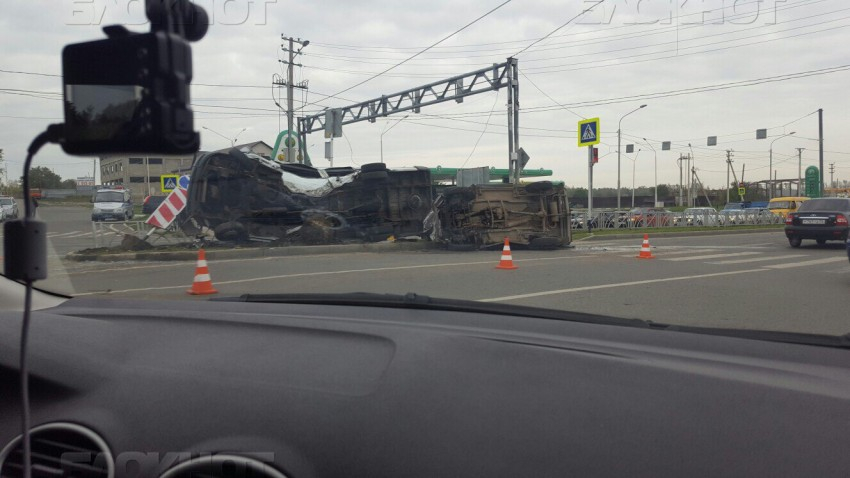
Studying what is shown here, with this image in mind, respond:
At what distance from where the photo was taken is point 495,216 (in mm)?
16531

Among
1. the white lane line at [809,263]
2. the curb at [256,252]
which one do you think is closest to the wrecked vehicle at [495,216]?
the curb at [256,252]

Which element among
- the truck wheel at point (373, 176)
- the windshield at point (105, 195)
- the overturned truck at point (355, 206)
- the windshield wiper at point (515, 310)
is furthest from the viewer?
the truck wheel at point (373, 176)

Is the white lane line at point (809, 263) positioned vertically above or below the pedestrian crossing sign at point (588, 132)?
below

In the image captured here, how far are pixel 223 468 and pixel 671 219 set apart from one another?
35.7 metres

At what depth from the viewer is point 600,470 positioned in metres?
1.47

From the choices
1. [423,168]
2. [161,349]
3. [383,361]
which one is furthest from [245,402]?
[423,168]

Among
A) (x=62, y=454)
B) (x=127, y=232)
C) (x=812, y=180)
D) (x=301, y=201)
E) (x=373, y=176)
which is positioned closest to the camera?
(x=62, y=454)

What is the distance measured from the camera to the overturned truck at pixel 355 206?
9.51m

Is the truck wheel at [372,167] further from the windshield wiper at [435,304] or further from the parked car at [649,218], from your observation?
the parked car at [649,218]

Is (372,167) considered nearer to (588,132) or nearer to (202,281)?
(202,281)

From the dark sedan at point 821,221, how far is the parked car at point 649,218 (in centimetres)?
1299

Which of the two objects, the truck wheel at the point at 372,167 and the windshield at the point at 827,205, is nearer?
the truck wheel at the point at 372,167

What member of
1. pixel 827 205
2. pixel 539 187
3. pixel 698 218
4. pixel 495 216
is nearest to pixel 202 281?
pixel 495 216

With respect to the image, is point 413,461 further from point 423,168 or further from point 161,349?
point 423,168
